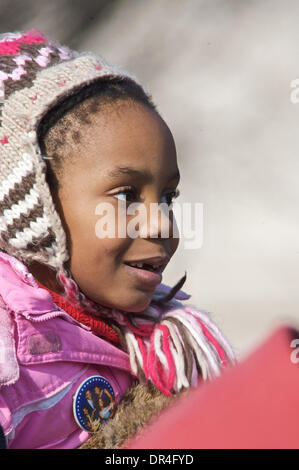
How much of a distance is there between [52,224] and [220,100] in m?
1.74

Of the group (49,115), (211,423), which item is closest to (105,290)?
(49,115)

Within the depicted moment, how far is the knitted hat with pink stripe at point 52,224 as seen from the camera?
122cm

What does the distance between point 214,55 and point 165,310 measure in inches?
68.8

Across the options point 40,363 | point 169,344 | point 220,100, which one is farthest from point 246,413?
point 220,100

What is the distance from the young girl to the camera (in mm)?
1159

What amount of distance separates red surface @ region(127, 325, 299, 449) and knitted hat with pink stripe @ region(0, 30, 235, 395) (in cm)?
74

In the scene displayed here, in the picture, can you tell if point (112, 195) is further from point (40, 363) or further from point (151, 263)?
point (40, 363)

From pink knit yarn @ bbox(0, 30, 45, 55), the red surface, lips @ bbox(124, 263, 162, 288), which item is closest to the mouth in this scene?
lips @ bbox(124, 263, 162, 288)

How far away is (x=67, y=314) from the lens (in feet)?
4.03

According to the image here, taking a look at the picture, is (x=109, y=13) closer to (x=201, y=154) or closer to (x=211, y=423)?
(x=201, y=154)

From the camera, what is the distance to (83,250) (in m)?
1.22

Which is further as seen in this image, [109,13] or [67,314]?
[109,13]

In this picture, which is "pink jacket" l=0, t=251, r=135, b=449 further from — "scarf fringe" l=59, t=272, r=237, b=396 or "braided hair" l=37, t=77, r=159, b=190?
"braided hair" l=37, t=77, r=159, b=190

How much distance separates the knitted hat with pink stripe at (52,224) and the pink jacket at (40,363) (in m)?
0.05
